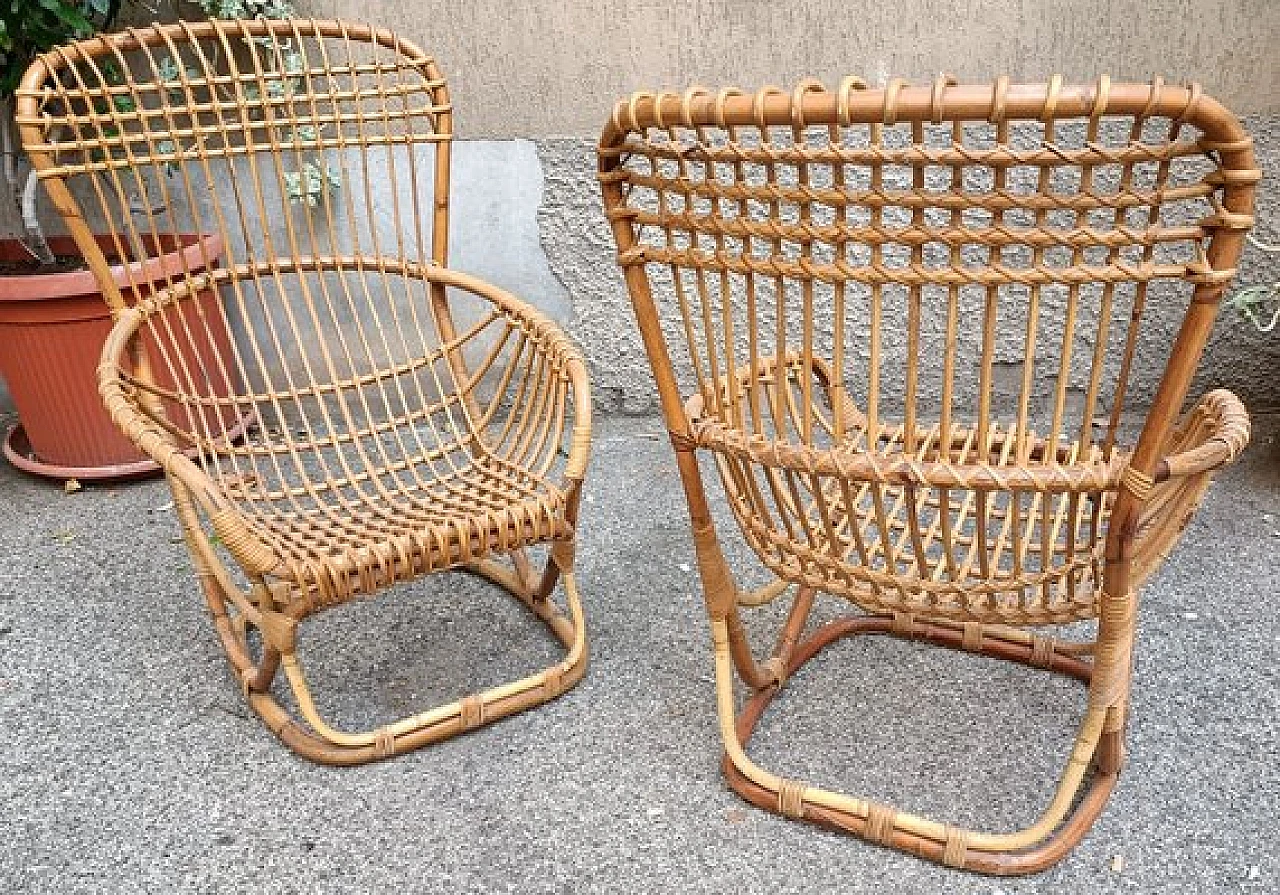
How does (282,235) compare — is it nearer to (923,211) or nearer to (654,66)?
(654,66)

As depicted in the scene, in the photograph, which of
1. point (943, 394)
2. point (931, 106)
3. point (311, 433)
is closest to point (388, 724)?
point (311, 433)

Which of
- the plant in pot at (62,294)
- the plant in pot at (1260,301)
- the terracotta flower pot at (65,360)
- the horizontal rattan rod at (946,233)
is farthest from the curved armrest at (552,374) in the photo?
the plant in pot at (1260,301)

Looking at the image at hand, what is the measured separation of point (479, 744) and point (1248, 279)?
2215 millimetres

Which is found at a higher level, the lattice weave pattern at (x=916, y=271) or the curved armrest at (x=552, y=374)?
the lattice weave pattern at (x=916, y=271)

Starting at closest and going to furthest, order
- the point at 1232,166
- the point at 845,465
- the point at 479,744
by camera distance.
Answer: the point at 1232,166, the point at 845,465, the point at 479,744

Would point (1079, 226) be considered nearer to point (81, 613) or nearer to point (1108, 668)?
point (1108, 668)

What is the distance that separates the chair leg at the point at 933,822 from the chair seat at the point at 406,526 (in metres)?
0.36

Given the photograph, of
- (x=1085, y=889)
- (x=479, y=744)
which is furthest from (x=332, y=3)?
(x=1085, y=889)

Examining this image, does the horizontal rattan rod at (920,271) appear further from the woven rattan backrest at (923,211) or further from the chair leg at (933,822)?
the chair leg at (933,822)

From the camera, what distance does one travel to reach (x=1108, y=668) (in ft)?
4.60

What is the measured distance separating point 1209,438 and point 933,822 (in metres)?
0.65

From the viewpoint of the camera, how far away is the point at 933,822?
152cm

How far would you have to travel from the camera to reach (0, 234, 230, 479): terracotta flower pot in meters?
2.48

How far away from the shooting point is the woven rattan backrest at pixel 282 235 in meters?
1.94
